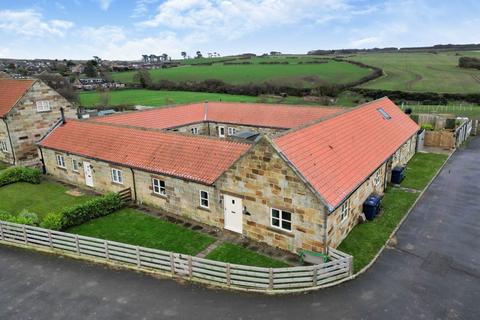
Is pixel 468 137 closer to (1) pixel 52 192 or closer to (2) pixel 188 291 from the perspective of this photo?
(2) pixel 188 291

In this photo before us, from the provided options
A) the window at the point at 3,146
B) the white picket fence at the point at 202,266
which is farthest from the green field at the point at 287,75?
the white picket fence at the point at 202,266

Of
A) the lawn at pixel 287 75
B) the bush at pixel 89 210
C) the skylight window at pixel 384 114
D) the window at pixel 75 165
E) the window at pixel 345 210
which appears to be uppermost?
the lawn at pixel 287 75

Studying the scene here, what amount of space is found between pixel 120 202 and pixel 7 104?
20.8 m

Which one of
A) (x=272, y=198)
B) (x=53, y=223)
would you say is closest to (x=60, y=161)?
(x=53, y=223)

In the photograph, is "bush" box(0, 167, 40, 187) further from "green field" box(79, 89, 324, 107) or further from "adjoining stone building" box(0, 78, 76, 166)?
"green field" box(79, 89, 324, 107)

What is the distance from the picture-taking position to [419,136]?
123 feet

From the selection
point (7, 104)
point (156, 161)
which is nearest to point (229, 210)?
point (156, 161)

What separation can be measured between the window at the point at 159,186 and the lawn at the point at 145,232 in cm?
175

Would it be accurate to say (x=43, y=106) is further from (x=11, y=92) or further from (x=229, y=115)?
(x=229, y=115)

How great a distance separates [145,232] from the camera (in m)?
20.6

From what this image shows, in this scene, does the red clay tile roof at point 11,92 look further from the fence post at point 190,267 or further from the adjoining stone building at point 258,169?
the fence post at point 190,267

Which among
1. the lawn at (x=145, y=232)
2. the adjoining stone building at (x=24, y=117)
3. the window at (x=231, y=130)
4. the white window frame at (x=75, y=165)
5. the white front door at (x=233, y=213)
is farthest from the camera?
the window at (x=231, y=130)

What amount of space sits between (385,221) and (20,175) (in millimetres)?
28999

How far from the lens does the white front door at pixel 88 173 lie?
2747cm
